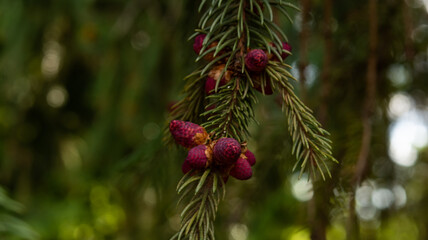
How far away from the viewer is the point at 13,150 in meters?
2.18

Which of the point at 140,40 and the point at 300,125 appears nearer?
the point at 300,125

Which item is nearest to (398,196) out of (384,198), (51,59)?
(384,198)

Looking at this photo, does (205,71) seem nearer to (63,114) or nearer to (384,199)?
(384,199)

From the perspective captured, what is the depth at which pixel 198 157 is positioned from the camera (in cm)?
39

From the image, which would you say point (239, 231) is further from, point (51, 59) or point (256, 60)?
point (256, 60)

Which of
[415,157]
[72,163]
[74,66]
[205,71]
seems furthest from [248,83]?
[72,163]

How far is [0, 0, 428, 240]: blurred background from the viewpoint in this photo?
83 cm

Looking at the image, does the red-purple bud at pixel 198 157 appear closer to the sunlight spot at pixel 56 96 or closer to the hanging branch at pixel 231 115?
the hanging branch at pixel 231 115

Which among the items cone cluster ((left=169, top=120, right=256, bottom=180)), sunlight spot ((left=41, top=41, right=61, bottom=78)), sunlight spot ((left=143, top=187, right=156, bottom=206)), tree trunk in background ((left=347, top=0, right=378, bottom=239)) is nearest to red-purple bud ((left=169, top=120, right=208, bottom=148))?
cone cluster ((left=169, top=120, right=256, bottom=180))

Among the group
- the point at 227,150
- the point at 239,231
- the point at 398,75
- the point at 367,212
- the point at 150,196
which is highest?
the point at 398,75

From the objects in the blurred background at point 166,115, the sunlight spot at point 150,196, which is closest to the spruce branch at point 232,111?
the blurred background at point 166,115

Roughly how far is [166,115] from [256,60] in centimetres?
60

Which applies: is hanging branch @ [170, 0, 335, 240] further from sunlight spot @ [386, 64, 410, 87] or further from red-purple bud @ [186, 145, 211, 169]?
sunlight spot @ [386, 64, 410, 87]

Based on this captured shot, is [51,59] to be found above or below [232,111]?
above
